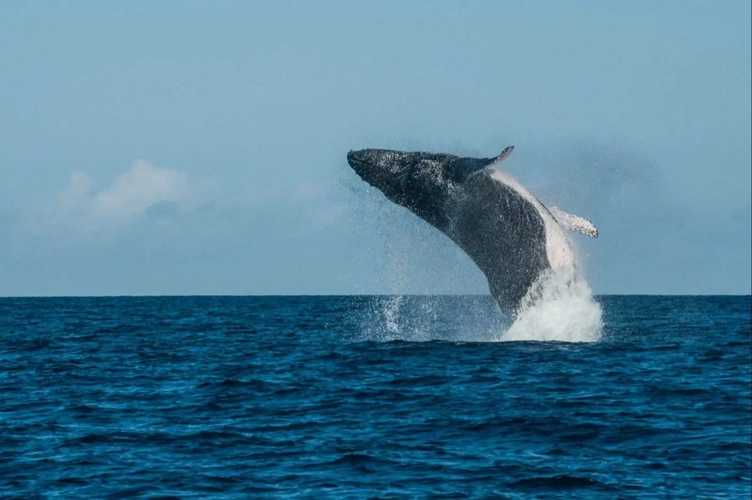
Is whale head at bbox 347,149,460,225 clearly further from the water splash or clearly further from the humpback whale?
the water splash

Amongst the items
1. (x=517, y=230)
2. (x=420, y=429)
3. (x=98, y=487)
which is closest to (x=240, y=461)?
(x=98, y=487)

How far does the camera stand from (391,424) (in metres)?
15.0

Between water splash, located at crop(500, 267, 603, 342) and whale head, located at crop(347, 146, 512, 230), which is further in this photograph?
water splash, located at crop(500, 267, 603, 342)

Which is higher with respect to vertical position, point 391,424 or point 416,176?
point 416,176

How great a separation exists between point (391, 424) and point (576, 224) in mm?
7704

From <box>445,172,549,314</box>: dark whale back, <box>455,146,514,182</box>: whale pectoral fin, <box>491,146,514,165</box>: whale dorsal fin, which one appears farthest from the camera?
<box>445,172,549,314</box>: dark whale back

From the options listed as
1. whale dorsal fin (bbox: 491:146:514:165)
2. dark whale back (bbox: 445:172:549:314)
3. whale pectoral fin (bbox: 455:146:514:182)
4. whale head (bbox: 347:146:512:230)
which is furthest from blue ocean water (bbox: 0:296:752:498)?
whale dorsal fin (bbox: 491:146:514:165)

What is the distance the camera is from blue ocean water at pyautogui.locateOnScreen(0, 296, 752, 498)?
12039 mm

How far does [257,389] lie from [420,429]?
523 cm

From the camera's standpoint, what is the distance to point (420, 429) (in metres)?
14.6

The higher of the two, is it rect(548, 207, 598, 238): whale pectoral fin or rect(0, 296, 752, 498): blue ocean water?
rect(548, 207, 598, 238): whale pectoral fin

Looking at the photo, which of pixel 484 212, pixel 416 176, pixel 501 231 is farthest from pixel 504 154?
pixel 416 176

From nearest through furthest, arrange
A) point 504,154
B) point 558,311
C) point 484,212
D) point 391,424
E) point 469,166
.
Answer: point 391,424
point 504,154
point 469,166
point 484,212
point 558,311

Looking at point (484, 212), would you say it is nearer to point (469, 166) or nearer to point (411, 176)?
point (469, 166)
